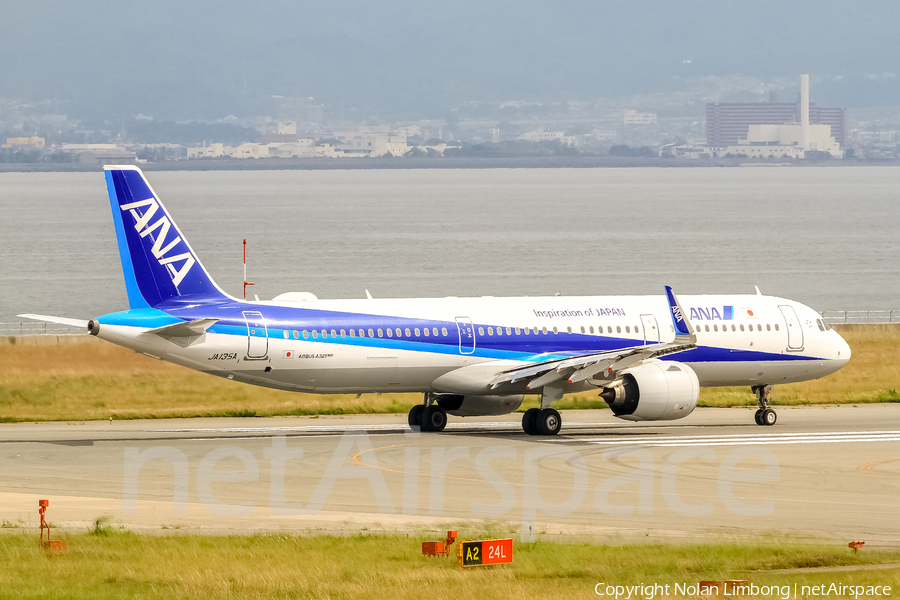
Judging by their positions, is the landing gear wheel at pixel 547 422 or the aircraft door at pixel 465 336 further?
the aircraft door at pixel 465 336

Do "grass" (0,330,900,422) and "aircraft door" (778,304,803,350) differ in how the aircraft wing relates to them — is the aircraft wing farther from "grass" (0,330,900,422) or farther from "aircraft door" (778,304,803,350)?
"grass" (0,330,900,422)

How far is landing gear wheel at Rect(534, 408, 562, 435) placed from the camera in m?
39.8

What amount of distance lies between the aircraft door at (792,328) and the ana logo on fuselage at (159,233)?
21.0 metres

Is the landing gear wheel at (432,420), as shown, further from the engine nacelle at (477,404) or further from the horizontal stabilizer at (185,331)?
the horizontal stabilizer at (185,331)

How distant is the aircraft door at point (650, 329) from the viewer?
42781 millimetres

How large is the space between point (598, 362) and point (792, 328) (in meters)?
10.4

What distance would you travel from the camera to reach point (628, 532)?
2377cm

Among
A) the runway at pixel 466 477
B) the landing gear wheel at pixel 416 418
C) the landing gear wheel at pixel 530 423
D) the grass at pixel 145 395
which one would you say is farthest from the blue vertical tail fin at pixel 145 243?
the landing gear wheel at pixel 530 423

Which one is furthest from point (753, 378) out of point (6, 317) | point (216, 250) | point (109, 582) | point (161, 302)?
point (216, 250)

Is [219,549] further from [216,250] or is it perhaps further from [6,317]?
[216,250]

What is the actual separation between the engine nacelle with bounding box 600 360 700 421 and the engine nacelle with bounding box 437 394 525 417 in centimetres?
374

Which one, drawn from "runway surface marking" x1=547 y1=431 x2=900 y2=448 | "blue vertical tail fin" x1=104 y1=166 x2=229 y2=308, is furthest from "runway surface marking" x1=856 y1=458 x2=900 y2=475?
"blue vertical tail fin" x1=104 y1=166 x2=229 y2=308

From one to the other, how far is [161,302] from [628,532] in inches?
710

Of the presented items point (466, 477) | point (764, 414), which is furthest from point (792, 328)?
→ point (466, 477)
